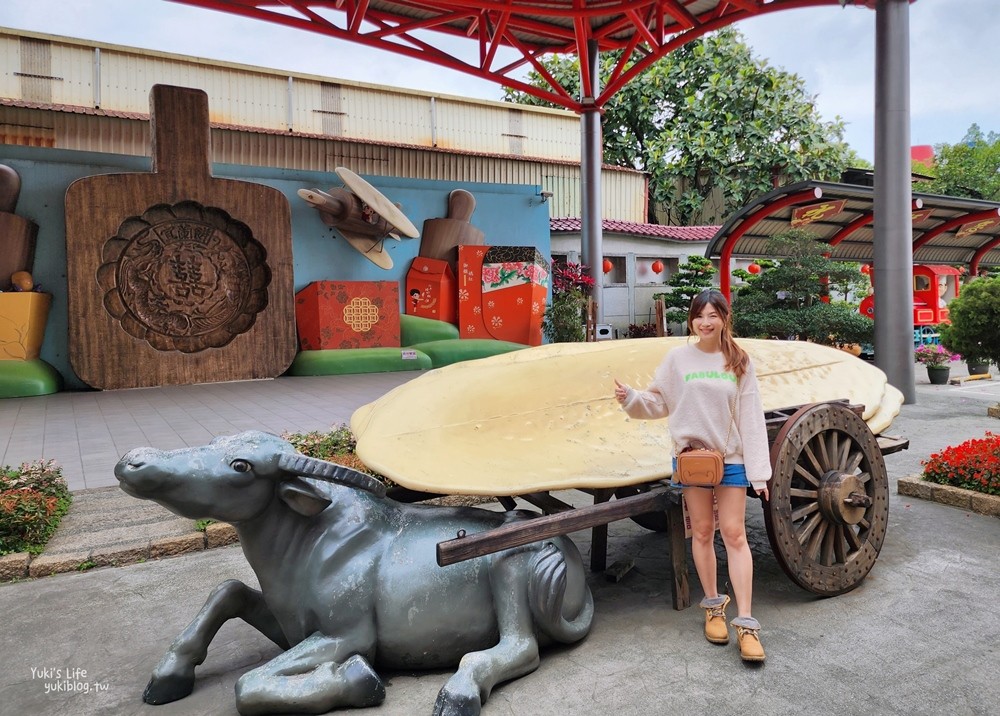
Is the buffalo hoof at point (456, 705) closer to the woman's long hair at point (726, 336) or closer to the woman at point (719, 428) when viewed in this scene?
the woman at point (719, 428)

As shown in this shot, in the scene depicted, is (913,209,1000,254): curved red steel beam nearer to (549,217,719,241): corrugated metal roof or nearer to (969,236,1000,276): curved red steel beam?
(969,236,1000,276): curved red steel beam

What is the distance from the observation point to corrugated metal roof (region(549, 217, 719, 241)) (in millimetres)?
15867

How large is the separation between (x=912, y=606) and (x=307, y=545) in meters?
2.41

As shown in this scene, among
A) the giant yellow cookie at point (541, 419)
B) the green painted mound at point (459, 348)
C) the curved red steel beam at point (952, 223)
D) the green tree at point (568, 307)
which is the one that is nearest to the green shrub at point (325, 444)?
the giant yellow cookie at point (541, 419)

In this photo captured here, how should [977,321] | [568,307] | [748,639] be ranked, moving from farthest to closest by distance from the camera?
[568,307], [977,321], [748,639]

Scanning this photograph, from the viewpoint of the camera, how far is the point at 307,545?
7.30 feet

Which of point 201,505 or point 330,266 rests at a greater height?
point 330,266

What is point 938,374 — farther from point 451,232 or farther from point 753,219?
point 451,232

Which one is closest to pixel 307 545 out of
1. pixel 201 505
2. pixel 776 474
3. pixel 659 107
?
pixel 201 505

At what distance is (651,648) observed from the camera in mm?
2459

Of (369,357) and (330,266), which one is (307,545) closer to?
(369,357)

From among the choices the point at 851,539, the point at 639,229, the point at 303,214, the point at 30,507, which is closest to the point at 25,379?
the point at 303,214

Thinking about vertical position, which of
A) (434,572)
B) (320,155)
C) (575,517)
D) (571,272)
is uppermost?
(320,155)

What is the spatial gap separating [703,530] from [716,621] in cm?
33
